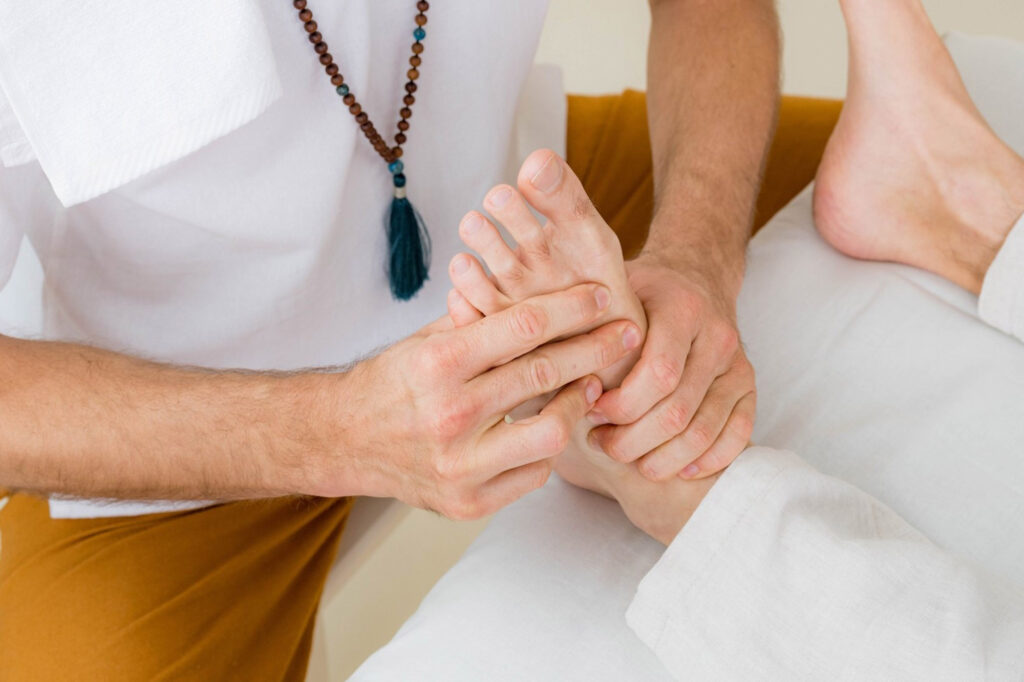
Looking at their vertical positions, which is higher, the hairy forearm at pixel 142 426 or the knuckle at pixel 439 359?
the knuckle at pixel 439 359

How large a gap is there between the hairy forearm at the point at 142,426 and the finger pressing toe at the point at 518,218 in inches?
7.1

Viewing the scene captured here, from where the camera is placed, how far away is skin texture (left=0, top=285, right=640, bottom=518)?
0.60 m

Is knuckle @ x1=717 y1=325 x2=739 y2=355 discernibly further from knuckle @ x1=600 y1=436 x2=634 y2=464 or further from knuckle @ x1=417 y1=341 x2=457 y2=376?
knuckle @ x1=417 y1=341 x2=457 y2=376

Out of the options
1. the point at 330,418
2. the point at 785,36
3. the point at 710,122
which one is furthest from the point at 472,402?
the point at 785,36

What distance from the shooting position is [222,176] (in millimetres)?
783

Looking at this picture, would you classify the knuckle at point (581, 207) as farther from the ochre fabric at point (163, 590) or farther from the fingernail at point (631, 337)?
the ochre fabric at point (163, 590)

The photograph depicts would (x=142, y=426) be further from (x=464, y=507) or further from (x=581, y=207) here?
(x=581, y=207)

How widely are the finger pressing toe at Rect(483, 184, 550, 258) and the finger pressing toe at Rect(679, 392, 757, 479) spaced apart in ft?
0.67

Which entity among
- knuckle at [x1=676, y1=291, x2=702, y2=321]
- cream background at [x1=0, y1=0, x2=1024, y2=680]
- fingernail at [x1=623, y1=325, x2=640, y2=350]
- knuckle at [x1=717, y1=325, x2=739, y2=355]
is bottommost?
cream background at [x1=0, y1=0, x2=1024, y2=680]

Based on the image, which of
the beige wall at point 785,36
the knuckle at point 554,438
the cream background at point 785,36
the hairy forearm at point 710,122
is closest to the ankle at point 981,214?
the hairy forearm at point 710,122

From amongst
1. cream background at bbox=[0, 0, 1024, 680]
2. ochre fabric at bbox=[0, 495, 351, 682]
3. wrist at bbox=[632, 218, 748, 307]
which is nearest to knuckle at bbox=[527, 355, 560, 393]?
wrist at bbox=[632, 218, 748, 307]

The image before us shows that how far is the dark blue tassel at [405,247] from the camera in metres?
0.88

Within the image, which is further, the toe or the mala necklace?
the mala necklace

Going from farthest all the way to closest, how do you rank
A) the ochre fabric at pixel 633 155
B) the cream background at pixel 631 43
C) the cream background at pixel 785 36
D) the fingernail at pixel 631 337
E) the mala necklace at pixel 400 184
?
the cream background at pixel 785 36
the cream background at pixel 631 43
the ochre fabric at pixel 633 155
the mala necklace at pixel 400 184
the fingernail at pixel 631 337
